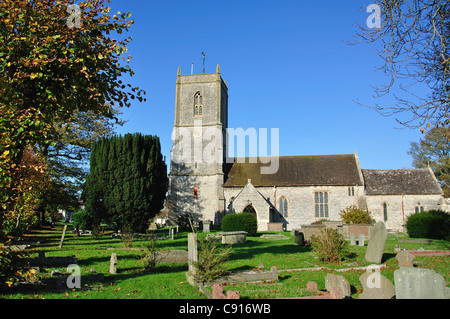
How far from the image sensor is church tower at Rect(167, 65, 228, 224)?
35.1 metres

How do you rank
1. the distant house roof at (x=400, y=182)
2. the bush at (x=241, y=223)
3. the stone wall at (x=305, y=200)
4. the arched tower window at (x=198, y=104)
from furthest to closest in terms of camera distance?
the arched tower window at (x=198, y=104) < the stone wall at (x=305, y=200) < the distant house roof at (x=400, y=182) < the bush at (x=241, y=223)

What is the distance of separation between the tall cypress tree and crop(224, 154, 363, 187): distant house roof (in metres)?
10.5

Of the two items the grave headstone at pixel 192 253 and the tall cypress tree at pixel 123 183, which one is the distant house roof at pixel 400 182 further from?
the grave headstone at pixel 192 253

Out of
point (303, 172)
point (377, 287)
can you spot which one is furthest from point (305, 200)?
point (377, 287)

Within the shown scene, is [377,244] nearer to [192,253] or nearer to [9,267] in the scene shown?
[192,253]

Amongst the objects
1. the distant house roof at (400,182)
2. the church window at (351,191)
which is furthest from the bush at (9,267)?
the distant house roof at (400,182)

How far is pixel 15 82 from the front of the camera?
7.83 metres

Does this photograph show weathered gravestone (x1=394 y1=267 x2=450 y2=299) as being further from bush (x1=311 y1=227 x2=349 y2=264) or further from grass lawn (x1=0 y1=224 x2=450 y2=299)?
bush (x1=311 y1=227 x2=349 y2=264)

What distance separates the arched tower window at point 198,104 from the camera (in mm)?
37625

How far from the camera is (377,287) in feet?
20.5

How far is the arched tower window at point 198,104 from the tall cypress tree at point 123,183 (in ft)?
37.4

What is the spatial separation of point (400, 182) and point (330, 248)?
975 inches
